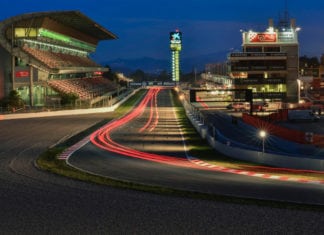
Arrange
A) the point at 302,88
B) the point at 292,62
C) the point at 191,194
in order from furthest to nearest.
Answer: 1. the point at 302,88
2. the point at 292,62
3. the point at 191,194

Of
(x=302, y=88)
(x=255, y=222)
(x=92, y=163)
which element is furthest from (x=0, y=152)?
(x=302, y=88)

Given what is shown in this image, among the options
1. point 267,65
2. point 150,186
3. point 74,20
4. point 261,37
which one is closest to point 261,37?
point 261,37

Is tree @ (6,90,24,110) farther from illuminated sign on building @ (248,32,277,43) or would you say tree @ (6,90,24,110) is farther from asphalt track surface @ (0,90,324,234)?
illuminated sign on building @ (248,32,277,43)

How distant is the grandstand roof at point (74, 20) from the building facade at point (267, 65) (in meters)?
33.6

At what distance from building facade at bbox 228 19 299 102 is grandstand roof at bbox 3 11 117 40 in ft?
110

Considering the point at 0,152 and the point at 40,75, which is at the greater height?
the point at 40,75

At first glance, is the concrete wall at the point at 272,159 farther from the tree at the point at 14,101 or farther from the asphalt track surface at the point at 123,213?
the tree at the point at 14,101

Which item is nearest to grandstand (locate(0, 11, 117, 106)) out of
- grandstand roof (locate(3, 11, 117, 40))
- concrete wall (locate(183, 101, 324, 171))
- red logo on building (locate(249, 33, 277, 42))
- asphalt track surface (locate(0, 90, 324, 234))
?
grandstand roof (locate(3, 11, 117, 40))

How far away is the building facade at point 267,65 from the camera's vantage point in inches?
4899

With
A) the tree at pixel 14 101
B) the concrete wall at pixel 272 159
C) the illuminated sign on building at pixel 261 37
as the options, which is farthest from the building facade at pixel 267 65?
the concrete wall at pixel 272 159

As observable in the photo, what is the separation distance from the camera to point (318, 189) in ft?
67.2

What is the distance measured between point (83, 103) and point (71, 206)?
67.9m

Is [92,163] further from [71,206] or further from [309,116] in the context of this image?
[309,116]

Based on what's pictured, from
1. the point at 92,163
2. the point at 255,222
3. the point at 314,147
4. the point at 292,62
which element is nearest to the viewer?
the point at 255,222
